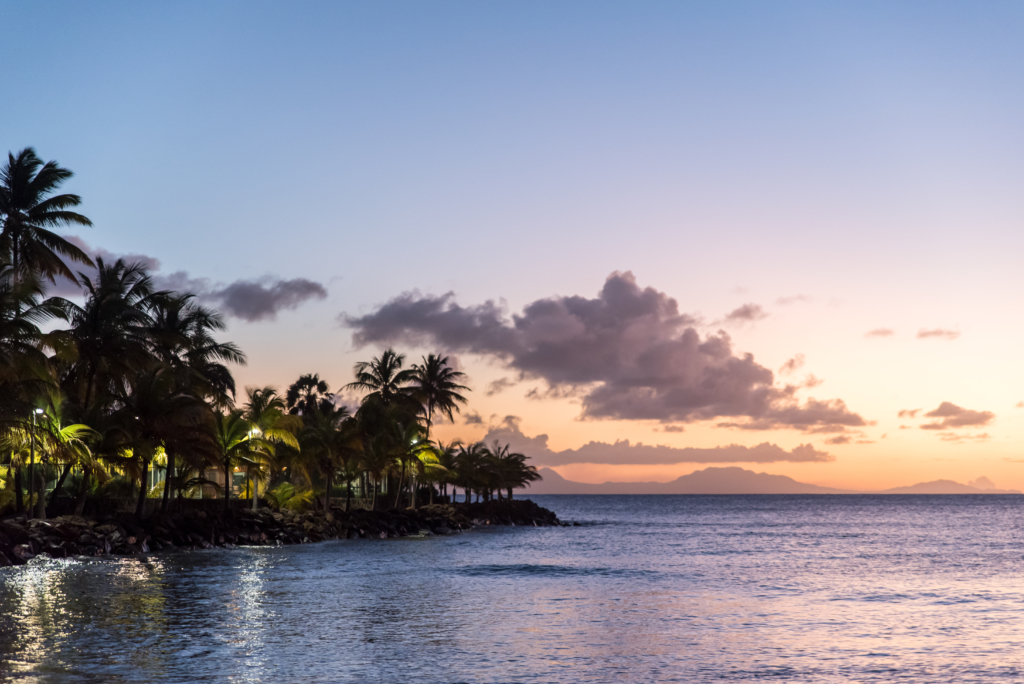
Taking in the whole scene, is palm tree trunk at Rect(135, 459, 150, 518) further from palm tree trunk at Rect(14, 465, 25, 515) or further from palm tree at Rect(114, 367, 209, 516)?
palm tree trunk at Rect(14, 465, 25, 515)

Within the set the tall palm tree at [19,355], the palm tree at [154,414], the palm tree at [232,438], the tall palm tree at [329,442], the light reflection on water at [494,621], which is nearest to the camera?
the light reflection on water at [494,621]

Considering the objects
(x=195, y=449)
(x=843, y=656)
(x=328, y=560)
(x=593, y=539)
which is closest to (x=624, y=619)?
(x=843, y=656)

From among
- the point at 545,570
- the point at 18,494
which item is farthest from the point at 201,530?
the point at 545,570

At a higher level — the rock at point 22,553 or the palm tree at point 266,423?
the palm tree at point 266,423

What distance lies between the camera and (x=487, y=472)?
88688mm

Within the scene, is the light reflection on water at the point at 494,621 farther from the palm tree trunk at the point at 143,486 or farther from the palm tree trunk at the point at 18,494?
the palm tree trunk at the point at 18,494

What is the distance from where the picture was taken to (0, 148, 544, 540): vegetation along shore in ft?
97.9

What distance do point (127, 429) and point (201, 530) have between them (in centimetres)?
658

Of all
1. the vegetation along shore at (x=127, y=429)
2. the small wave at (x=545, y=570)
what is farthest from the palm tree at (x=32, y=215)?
the small wave at (x=545, y=570)

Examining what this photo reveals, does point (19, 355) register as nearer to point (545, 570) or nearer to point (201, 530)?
point (201, 530)

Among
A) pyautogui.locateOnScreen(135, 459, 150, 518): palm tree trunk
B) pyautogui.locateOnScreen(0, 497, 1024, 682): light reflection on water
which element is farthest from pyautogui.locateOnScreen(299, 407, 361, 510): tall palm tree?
pyautogui.locateOnScreen(0, 497, 1024, 682): light reflection on water

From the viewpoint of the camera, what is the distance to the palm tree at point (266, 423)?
1876 inches

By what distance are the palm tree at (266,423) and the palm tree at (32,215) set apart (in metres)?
13.7

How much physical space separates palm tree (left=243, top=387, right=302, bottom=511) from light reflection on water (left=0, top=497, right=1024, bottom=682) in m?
13.1
